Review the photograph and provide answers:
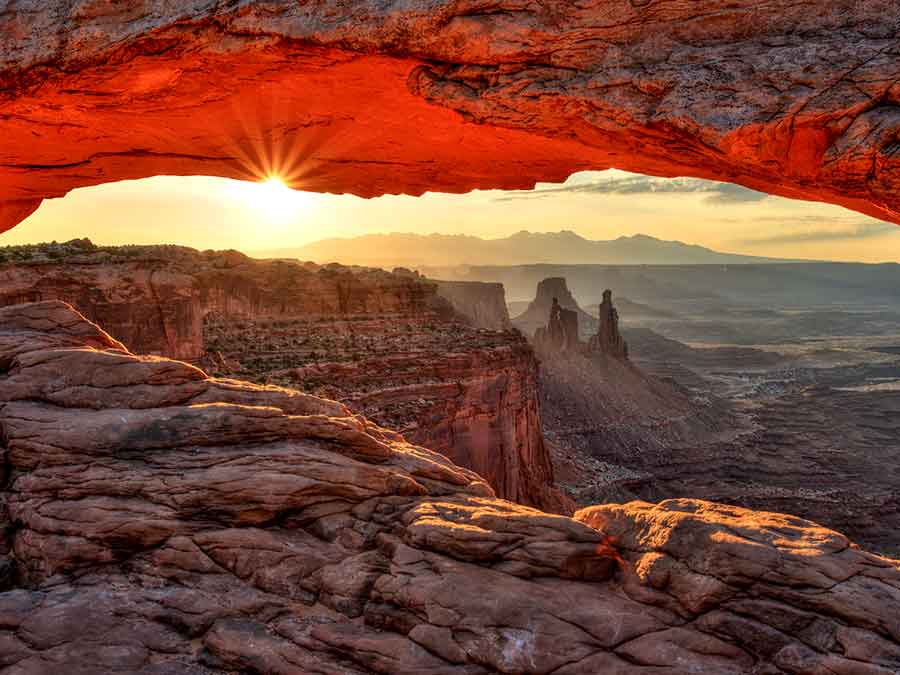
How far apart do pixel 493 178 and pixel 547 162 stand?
5.27 feet

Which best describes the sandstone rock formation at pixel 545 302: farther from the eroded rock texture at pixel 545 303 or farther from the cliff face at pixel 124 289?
the cliff face at pixel 124 289

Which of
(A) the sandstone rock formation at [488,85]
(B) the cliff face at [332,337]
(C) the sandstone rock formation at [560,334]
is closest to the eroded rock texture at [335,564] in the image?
(A) the sandstone rock formation at [488,85]

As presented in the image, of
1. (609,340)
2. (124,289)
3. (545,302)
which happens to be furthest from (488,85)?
(545,302)

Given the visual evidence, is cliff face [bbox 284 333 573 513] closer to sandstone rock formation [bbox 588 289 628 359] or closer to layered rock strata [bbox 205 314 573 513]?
layered rock strata [bbox 205 314 573 513]

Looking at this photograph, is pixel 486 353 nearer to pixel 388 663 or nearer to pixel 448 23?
pixel 448 23

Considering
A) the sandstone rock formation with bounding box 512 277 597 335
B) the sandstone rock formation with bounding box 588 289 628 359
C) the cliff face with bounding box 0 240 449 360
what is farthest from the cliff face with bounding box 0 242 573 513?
the sandstone rock formation with bounding box 512 277 597 335

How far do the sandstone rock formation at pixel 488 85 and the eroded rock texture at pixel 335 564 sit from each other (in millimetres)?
4651

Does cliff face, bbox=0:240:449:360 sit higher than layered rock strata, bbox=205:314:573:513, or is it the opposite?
cliff face, bbox=0:240:449:360

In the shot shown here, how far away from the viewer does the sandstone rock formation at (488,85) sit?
24.4 feet

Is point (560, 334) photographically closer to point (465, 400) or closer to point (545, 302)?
point (465, 400)

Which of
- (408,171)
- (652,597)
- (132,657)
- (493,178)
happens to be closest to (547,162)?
(493,178)

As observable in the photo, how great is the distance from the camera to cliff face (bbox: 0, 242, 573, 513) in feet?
80.9

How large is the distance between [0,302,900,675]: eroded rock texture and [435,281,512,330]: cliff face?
97.9m

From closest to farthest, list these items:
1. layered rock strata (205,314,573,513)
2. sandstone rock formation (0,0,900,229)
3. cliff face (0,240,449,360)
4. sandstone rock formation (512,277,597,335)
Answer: sandstone rock formation (0,0,900,229) < cliff face (0,240,449,360) < layered rock strata (205,314,573,513) < sandstone rock formation (512,277,597,335)
